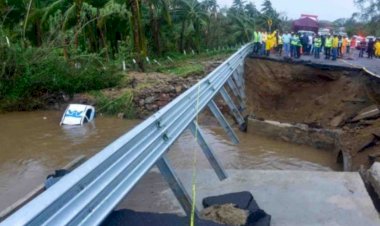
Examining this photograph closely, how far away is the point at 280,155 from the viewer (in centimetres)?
1071

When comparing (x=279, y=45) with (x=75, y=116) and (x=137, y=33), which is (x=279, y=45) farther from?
(x=75, y=116)

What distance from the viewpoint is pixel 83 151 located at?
1034 cm

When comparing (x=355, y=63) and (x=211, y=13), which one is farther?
(x=211, y=13)

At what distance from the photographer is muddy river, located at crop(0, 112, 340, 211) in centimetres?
866

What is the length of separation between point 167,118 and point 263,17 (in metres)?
50.2

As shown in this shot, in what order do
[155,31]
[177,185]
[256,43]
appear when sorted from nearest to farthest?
1. [177,185]
2. [256,43]
3. [155,31]

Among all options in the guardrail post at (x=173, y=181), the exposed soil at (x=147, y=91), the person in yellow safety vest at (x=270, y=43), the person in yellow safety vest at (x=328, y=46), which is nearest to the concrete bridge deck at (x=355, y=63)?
the person in yellow safety vest at (x=328, y=46)

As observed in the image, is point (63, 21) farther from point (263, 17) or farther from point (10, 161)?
point (263, 17)

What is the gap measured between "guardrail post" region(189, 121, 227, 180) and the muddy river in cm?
290

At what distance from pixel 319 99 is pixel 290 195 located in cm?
1433

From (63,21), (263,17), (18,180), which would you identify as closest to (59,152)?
(18,180)

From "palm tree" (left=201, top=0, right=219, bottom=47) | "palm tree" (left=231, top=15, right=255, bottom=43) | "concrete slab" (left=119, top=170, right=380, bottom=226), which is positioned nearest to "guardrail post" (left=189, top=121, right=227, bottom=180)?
"concrete slab" (left=119, top=170, right=380, bottom=226)

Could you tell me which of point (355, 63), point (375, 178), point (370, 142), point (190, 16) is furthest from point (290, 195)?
point (190, 16)

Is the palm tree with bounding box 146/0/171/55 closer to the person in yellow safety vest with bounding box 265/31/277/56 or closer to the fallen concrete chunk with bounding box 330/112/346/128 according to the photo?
the person in yellow safety vest with bounding box 265/31/277/56
